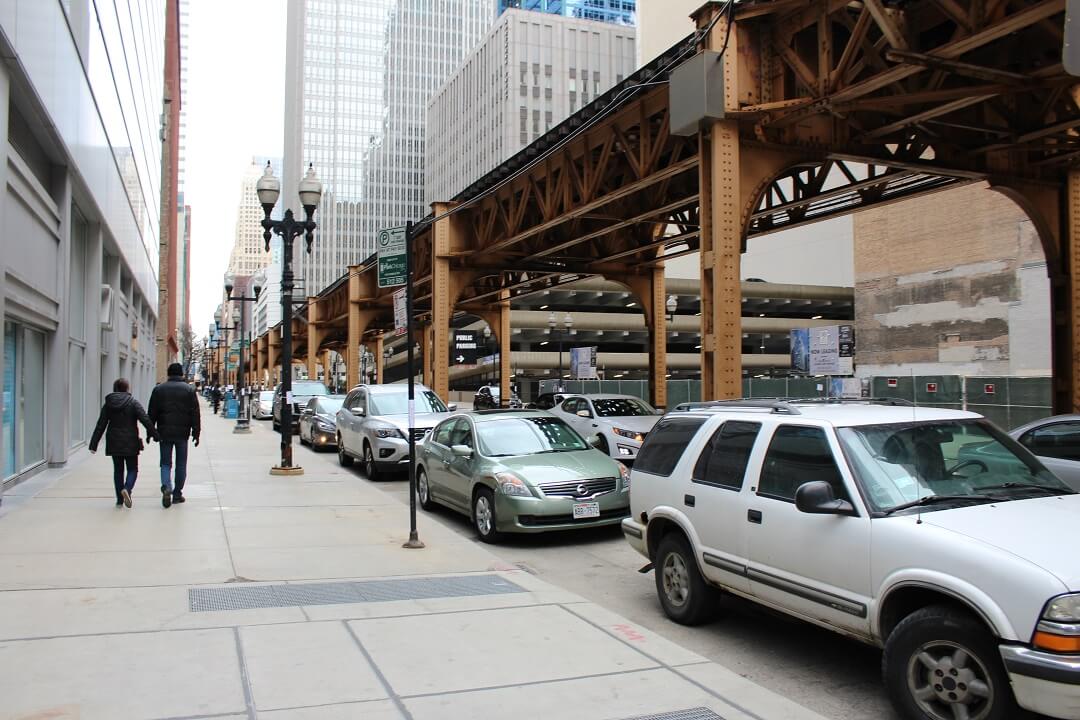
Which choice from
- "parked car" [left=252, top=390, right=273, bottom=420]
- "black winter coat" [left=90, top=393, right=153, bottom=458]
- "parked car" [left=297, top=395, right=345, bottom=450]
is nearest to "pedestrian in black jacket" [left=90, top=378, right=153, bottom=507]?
"black winter coat" [left=90, top=393, right=153, bottom=458]

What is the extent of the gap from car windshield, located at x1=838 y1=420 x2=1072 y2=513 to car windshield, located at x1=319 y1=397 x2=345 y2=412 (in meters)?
18.7

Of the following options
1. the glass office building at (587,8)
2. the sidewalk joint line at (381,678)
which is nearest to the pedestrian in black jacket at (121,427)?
the sidewalk joint line at (381,678)

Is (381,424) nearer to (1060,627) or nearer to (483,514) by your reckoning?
(483,514)

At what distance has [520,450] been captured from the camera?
1015 centimetres

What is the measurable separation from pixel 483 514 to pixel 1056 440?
626cm

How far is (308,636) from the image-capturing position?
18.1ft

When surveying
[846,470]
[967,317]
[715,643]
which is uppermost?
[967,317]

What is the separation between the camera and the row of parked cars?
3.68m

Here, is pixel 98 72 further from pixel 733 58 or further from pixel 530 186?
pixel 733 58

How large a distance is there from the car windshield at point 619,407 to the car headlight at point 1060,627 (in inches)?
534

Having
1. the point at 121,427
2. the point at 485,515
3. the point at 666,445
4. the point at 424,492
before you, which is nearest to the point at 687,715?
the point at 666,445

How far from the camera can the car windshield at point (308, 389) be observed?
29.7 m

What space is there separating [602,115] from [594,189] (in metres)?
1.93

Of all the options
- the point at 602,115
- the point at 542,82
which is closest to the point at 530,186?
the point at 602,115
